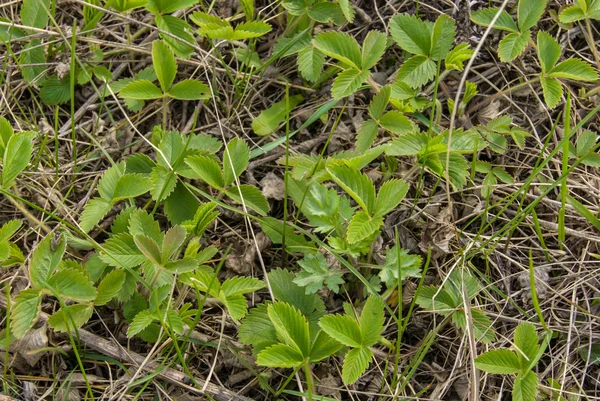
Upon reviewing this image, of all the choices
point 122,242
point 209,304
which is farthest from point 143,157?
point 209,304

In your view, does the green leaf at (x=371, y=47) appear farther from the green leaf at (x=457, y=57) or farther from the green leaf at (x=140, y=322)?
the green leaf at (x=140, y=322)

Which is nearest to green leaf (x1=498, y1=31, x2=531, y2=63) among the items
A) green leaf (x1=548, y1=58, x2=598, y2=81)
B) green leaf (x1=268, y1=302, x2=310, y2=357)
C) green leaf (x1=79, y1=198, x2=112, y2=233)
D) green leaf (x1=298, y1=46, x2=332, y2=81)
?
green leaf (x1=548, y1=58, x2=598, y2=81)

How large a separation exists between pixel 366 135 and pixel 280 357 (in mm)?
764

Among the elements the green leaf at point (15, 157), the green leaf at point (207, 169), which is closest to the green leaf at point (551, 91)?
the green leaf at point (207, 169)

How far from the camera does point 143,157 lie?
1.88 m

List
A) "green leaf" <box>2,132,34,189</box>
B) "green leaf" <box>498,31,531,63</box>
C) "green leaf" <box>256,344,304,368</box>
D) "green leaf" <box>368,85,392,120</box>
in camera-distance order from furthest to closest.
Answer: "green leaf" <box>498,31,531,63</box> → "green leaf" <box>368,85,392,120</box> → "green leaf" <box>2,132,34,189</box> → "green leaf" <box>256,344,304,368</box>

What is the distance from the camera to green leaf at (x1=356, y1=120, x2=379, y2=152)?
187cm

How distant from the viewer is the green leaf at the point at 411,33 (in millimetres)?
1936

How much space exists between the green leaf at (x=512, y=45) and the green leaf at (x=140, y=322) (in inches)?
53.6

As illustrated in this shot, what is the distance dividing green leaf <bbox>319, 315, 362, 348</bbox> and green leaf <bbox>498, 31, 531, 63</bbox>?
3.39 ft

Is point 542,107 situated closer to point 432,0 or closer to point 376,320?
point 432,0

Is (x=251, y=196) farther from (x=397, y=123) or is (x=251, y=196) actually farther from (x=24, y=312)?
(x=24, y=312)

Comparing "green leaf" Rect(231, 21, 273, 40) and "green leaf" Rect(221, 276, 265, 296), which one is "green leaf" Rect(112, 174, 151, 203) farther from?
"green leaf" Rect(231, 21, 273, 40)

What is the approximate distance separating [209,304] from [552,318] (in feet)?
3.31
